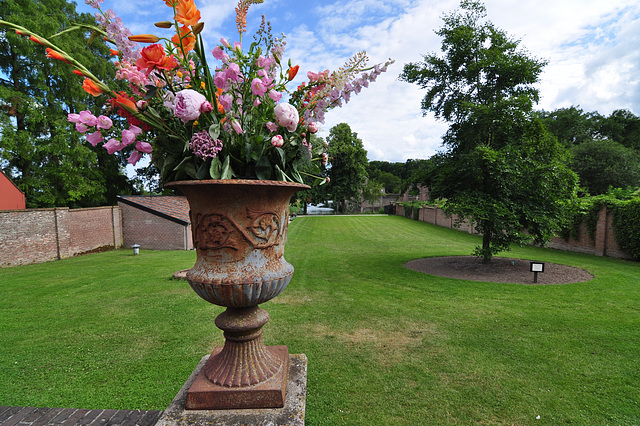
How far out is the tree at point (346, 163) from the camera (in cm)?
3528

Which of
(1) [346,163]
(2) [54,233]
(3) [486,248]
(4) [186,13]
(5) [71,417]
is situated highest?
(1) [346,163]

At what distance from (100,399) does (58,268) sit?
9625 mm

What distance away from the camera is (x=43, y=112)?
54.5 ft

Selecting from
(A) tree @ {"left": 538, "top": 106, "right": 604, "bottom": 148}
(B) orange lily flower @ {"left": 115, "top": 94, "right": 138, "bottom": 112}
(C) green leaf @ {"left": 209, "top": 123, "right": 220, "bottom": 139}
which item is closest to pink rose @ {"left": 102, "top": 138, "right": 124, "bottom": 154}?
(B) orange lily flower @ {"left": 115, "top": 94, "right": 138, "bottom": 112}

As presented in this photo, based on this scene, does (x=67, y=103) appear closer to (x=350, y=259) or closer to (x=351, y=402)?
(x=350, y=259)

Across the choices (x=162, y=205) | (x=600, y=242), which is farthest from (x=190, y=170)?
(x=162, y=205)

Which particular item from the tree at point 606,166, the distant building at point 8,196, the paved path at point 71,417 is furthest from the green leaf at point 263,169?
the tree at point 606,166

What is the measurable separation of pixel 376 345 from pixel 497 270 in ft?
21.5

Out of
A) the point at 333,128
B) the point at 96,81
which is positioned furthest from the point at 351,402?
the point at 333,128

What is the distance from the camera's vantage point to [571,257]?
12.1 m

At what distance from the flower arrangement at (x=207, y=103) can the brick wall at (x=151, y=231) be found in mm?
14602

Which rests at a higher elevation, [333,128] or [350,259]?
[333,128]

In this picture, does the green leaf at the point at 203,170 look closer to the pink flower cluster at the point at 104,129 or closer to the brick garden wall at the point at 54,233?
the pink flower cluster at the point at 104,129

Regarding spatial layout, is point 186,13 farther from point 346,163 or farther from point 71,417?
point 346,163
